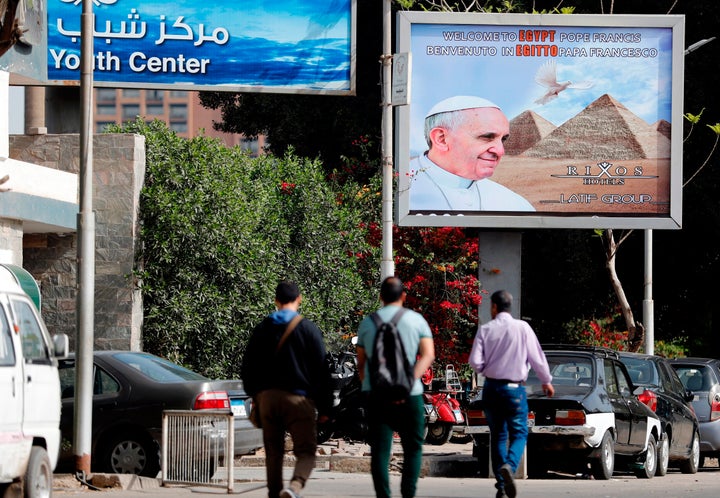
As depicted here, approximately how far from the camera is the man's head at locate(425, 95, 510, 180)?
2417 centimetres

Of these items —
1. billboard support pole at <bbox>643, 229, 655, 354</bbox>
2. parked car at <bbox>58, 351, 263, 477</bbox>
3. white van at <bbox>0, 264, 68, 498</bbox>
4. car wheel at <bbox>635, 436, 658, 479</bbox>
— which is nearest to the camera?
white van at <bbox>0, 264, 68, 498</bbox>

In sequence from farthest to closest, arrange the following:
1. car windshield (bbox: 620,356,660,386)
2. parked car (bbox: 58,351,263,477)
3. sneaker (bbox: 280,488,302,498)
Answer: car windshield (bbox: 620,356,660,386) < parked car (bbox: 58,351,263,477) < sneaker (bbox: 280,488,302,498)

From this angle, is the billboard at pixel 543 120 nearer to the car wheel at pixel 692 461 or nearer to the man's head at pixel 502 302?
the car wheel at pixel 692 461

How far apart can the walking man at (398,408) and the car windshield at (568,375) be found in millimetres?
6340

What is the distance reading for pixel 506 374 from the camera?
1227cm

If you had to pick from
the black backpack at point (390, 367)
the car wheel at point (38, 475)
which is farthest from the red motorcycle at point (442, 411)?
the black backpack at point (390, 367)

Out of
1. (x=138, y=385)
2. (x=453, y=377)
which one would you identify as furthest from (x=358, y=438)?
(x=138, y=385)

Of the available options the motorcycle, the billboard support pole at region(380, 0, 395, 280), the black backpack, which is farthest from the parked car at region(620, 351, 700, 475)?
the black backpack

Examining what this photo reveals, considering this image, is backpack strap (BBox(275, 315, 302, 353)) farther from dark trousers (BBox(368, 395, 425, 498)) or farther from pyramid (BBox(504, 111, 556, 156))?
pyramid (BBox(504, 111, 556, 156))

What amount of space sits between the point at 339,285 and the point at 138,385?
32.9ft

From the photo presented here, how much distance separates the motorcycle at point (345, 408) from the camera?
67.9 feet

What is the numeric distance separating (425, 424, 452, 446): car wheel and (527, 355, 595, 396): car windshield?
16.9ft

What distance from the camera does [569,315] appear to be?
36.4 m

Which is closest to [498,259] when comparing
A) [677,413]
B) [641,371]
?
[641,371]
